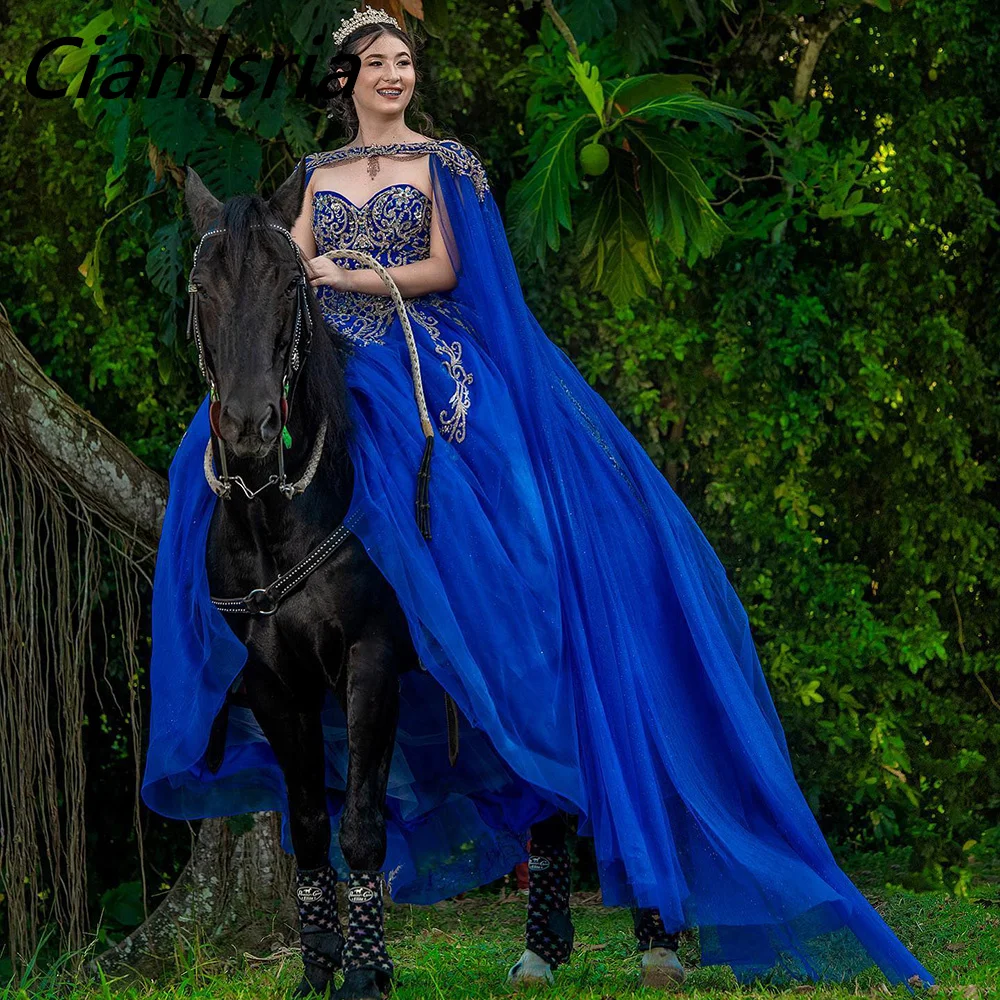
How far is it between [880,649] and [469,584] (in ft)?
10.2

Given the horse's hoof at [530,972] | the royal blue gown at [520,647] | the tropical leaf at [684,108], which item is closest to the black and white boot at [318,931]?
the royal blue gown at [520,647]

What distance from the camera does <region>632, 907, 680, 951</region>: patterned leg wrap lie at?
14.1ft

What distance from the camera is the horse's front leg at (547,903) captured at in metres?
4.34

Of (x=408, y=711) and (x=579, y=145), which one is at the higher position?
(x=579, y=145)

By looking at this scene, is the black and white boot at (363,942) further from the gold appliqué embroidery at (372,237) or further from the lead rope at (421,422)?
the gold appliqué embroidery at (372,237)

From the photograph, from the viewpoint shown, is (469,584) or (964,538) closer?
(469,584)

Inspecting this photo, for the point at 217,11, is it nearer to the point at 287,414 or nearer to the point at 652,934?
the point at 287,414

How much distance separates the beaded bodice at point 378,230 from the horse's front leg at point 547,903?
1535mm

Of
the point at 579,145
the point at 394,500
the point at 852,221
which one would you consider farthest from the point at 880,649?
the point at 394,500

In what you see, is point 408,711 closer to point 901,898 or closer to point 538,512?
point 538,512

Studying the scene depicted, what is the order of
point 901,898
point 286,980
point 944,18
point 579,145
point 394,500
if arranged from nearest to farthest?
point 394,500 < point 286,980 < point 579,145 < point 901,898 < point 944,18

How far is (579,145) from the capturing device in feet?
17.6

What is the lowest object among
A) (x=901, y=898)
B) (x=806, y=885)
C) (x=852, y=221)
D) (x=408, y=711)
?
(x=901, y=898)

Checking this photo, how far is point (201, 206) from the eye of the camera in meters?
3.54
